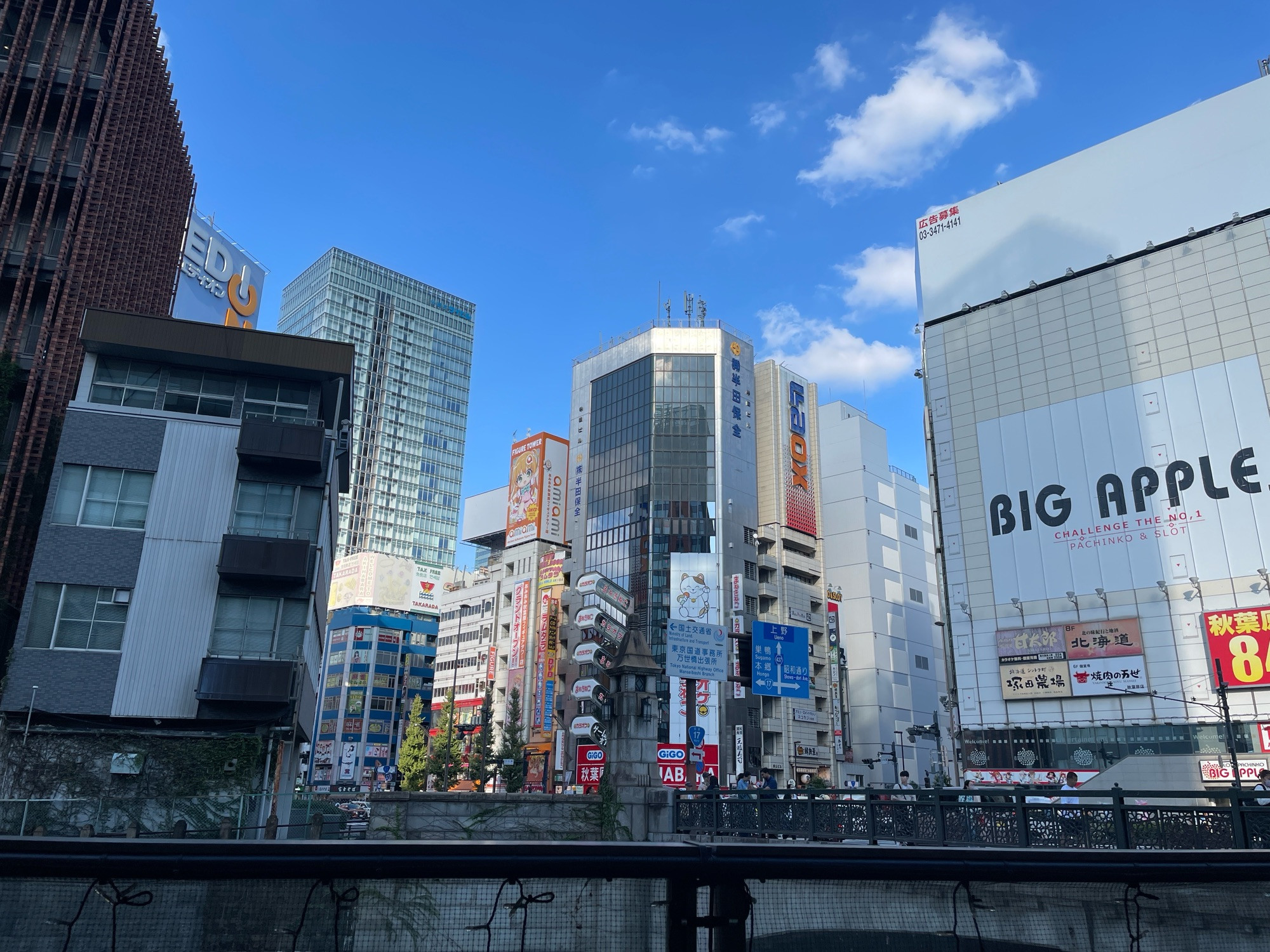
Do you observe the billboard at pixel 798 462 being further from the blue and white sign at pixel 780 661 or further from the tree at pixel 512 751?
the blue and white sign at pixel 780 661

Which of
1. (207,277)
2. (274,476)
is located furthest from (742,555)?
(274,476)

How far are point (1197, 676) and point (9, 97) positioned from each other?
73.5m

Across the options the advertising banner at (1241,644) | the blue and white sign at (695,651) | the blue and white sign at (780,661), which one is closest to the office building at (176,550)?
the blue and white sign at (695,651)

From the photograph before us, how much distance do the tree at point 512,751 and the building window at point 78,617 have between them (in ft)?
151

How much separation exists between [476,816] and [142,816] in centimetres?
1269

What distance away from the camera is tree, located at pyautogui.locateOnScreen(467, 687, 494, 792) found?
80.2 m

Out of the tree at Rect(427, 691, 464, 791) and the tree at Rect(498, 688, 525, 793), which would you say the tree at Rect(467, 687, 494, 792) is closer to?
the tree at Rect(498, 688, 525, 793)

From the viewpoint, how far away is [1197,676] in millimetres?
59062

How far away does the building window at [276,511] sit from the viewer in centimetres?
3244

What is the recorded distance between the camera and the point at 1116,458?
65500mm

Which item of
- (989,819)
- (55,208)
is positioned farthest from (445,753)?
(989,819)

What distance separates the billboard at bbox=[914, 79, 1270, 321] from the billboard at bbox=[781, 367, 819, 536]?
71.5 feet

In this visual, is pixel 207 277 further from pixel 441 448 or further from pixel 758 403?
pixel 441 448

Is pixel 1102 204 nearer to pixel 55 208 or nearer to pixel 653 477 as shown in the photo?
pixel 653 477
